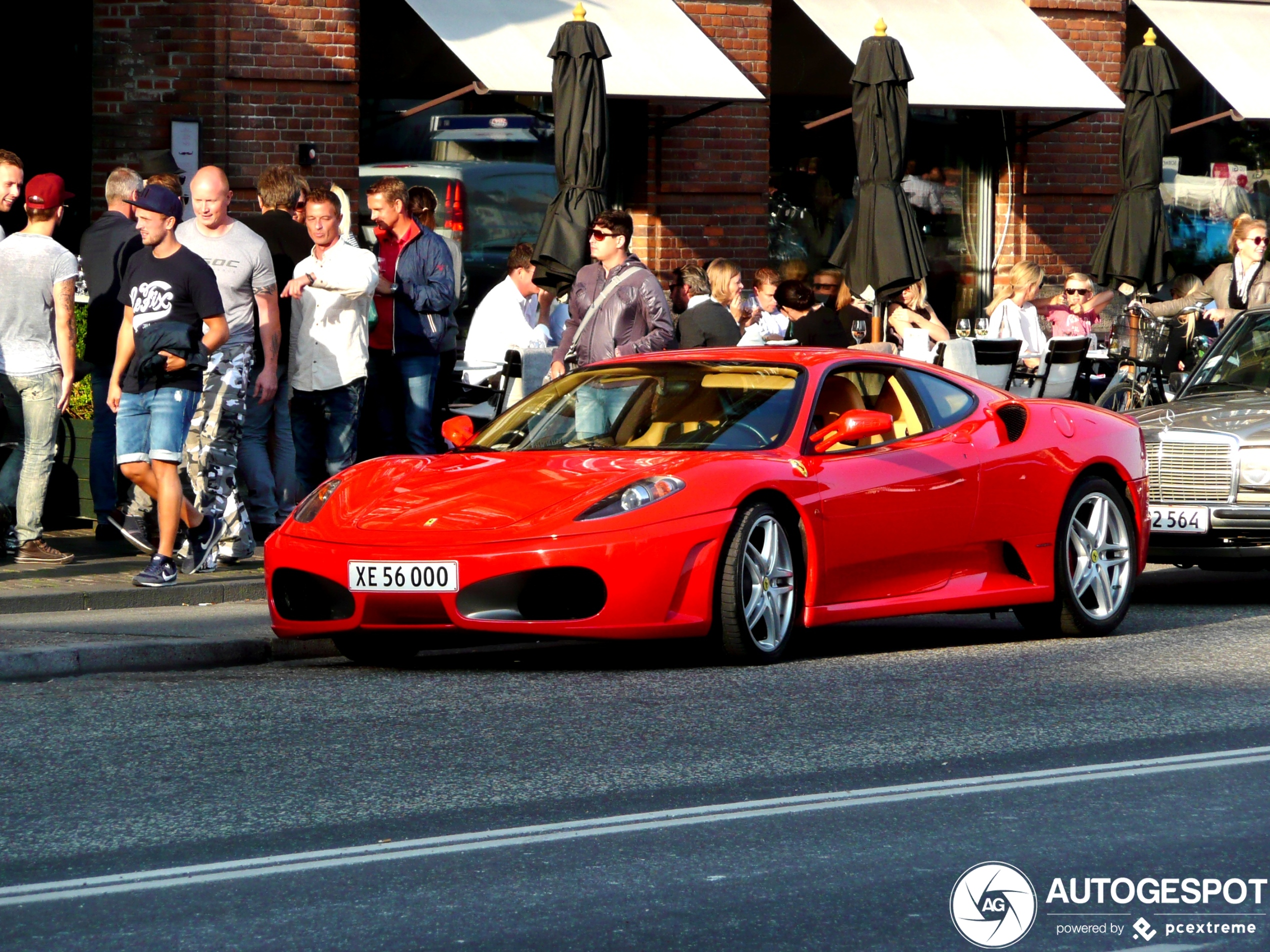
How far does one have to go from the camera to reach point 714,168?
19438mm

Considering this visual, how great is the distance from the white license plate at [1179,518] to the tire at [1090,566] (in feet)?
3.85

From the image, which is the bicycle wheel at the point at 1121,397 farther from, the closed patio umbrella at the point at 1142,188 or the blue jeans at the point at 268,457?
the blue jeans at the point at 268,457

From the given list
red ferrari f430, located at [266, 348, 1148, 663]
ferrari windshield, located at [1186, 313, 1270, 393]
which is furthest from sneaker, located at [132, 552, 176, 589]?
ferrari windshield, located at [1186, 313, 1270, 393]

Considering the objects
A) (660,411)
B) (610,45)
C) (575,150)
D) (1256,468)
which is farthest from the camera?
(610,45)

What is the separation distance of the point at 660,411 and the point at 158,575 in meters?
2.85

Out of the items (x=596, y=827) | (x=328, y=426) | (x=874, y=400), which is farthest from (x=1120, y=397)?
(x=596, y=827)

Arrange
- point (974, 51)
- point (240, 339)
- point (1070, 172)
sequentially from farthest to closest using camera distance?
point (1070, 172), point (974, 51), point (240, 339)

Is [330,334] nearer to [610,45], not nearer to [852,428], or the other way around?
[852,428]

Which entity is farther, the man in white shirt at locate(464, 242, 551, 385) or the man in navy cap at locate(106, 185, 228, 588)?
the man in white shirt at locate(464, 242, 551, 385)

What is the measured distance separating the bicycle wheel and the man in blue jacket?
229 inches

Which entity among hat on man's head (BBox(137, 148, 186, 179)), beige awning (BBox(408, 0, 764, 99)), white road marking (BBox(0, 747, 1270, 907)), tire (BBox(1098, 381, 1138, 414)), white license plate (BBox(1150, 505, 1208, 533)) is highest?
beige awning (BBox(408, 0, 764, 99))

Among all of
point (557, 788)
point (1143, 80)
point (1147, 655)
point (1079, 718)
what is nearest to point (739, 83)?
point (1143, 80)

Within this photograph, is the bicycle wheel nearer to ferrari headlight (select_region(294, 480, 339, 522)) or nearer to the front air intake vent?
the front air intake vent

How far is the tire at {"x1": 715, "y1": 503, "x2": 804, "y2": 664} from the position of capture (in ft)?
28.0
